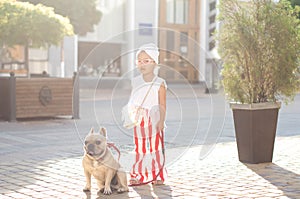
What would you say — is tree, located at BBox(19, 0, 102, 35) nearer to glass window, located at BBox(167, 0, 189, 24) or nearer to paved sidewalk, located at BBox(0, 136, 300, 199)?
glass window, located at BBox(167, 0, 189, 24)

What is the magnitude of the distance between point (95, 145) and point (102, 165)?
202 millimetres

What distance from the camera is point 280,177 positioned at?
6.23 meters

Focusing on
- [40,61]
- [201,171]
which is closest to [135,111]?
[201,171]

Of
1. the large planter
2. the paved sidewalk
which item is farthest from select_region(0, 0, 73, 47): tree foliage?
the large planter

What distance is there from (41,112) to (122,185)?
25.6 feet

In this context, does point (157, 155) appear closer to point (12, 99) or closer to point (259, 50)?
point (259, 50)

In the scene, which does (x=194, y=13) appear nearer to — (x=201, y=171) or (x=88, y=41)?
(x=88, y=41)

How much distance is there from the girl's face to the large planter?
1971 mm

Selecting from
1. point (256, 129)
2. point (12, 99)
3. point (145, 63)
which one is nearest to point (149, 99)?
point (145, 63)

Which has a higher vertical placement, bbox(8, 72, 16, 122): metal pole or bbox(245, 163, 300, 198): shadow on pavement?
bbox(8, 72, 16, 122): metal pole

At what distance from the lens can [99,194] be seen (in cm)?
529

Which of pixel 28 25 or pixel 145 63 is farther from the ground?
pixel 28 25

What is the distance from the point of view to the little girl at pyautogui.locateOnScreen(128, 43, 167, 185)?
5.47m

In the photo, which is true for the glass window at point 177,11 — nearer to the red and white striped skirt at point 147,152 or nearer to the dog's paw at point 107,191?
the red and white striped skirt at point 147,152
